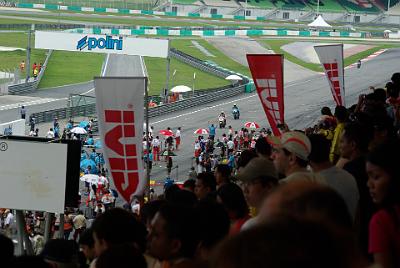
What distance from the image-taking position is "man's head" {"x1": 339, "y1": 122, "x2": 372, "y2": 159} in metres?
7.09

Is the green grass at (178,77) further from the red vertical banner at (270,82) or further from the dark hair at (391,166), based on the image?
the dark hair at (391,166)

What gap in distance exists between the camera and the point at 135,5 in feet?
433

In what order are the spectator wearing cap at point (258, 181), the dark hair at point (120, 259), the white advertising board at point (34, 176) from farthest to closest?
the white advertising board at point (34, 176)
the spectator wearing cap at point (258, 181)
the dark hair at point (120, 259)

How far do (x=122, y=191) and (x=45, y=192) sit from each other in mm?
978

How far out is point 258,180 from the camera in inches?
229

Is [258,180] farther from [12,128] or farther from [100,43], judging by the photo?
[100,43]

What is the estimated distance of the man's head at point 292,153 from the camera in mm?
6863

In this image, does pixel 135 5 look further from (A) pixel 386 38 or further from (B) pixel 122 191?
(B) pixel 122 191

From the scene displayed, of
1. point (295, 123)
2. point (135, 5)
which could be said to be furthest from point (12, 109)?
point (135, 5)

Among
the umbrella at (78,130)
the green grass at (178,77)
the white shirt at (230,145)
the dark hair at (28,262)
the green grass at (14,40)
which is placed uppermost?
the green grass at (14,40)

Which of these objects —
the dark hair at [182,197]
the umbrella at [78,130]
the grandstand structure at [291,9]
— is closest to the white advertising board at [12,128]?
the umbrella at [78,130]

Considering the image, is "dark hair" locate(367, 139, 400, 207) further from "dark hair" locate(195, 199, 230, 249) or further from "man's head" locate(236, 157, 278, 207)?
"man's head" locate(236, 157, 278, 207)

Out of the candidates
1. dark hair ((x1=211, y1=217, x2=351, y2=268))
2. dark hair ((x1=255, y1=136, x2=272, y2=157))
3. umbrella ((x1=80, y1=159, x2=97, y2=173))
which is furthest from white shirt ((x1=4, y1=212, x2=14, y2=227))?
dark hair ((x1=211, y1=217, x2=351, y2=268))

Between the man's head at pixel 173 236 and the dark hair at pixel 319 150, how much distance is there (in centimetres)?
236
